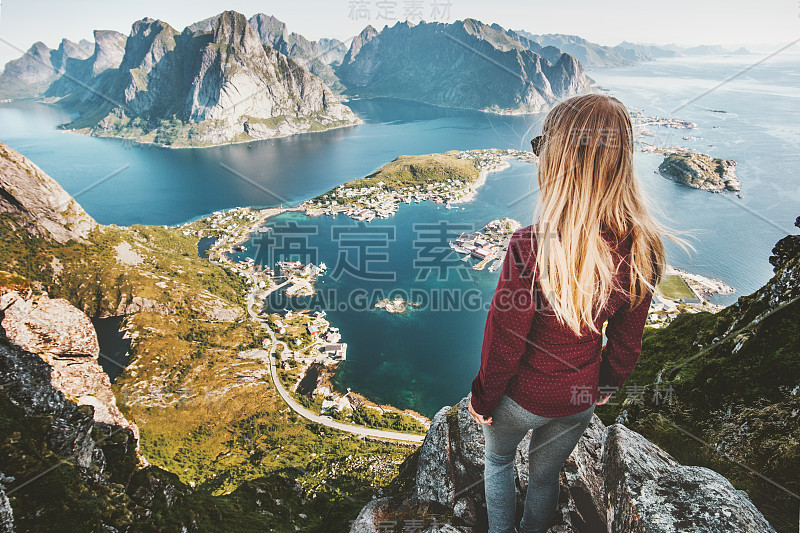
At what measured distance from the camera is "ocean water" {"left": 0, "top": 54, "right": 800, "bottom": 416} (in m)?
24.0

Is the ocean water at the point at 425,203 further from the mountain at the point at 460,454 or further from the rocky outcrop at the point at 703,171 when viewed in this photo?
the mountain at the point at 460,454

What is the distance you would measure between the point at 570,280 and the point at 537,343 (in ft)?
1.19

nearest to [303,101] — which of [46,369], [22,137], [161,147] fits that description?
[161,147]

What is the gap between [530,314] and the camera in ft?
5.23

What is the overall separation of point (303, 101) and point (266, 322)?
10711cm

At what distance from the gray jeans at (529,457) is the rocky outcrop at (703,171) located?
171ft

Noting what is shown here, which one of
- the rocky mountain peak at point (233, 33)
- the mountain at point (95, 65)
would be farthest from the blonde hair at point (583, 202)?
the mountain at point (95, 65)

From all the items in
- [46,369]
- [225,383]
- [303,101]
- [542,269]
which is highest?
[303,101]

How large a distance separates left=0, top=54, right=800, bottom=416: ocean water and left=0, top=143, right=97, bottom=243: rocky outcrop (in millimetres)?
14722

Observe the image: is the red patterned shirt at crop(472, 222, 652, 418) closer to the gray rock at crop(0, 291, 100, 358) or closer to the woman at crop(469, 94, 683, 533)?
the woman at crop(469, 94, 683, 533)

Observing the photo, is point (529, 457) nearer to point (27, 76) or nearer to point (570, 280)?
point (570, 280)

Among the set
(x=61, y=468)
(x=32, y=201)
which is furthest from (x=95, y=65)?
(x=61, y=468)

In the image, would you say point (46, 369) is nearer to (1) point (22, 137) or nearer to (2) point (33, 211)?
(2) point (33, 211)

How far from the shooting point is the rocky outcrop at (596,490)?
89.4 inches
